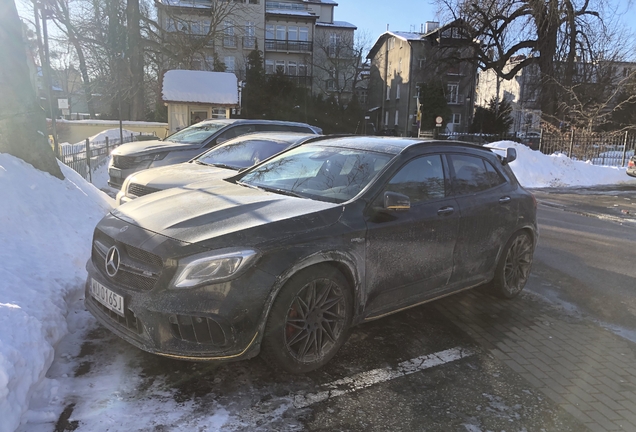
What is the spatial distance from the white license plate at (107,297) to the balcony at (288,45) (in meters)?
52.8

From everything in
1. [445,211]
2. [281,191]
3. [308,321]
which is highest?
[281,191]

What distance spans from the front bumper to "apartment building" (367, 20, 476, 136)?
1452 inches

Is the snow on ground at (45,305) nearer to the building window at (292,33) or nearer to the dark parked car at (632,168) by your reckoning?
the dark parked car at (632,168)

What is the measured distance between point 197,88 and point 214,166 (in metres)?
13.5

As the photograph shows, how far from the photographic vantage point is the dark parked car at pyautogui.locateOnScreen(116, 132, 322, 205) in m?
6.73

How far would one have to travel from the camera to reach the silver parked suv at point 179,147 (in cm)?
912

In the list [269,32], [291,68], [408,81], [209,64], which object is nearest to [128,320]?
[209,64]

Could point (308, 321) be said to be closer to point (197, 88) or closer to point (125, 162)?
point (125, 162)

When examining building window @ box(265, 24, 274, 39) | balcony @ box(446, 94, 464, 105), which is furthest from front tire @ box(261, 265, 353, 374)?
building window @ box(265, 24, 274, 39)

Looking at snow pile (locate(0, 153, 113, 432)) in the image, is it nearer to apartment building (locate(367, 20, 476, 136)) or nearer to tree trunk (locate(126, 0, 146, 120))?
tree trunk (locate(126, 0, 146, 120))

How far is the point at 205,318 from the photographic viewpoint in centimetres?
291

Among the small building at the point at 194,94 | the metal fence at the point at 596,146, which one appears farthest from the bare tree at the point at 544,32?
the small building at the point at 194,94

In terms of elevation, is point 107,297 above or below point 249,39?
below

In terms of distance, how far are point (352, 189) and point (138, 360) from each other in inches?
80.8
